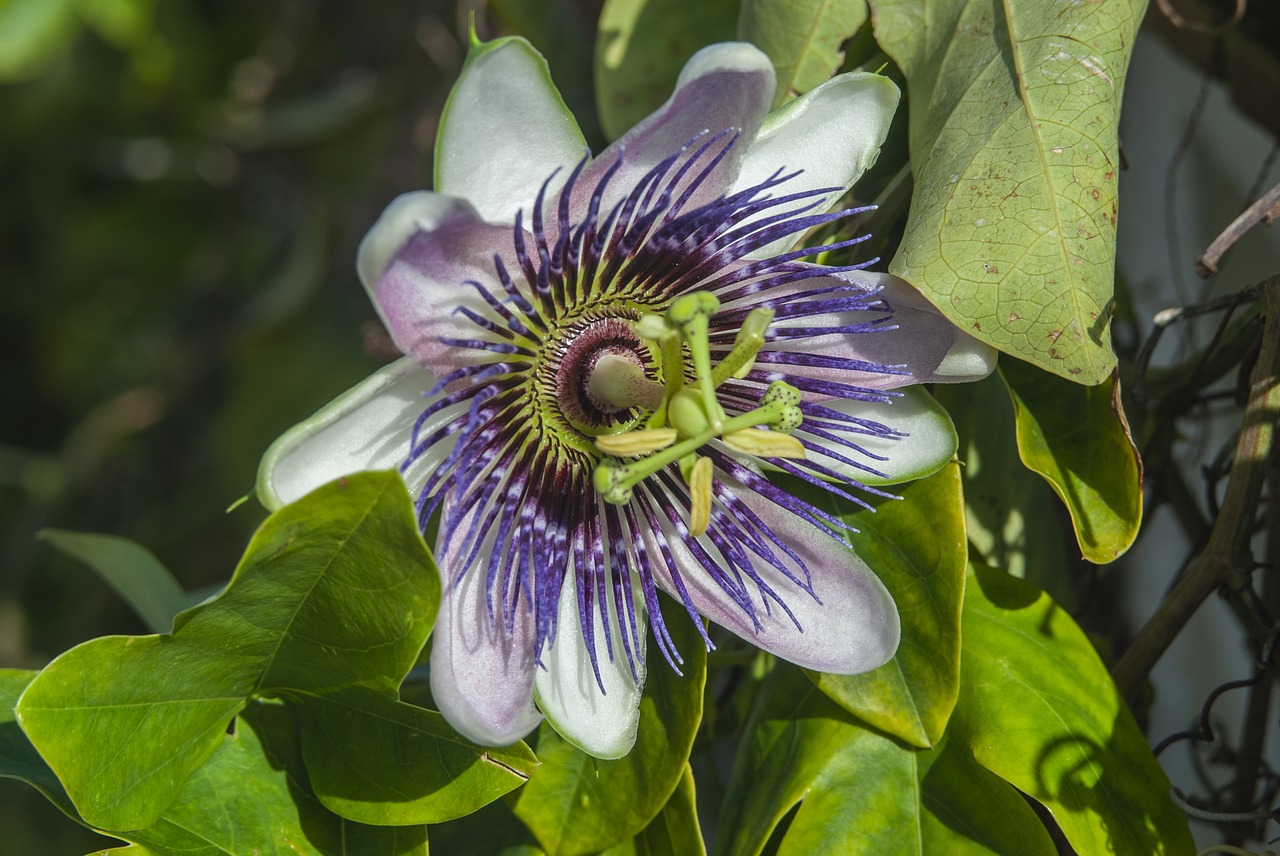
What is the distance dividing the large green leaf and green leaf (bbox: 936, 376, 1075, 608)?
0.22 metres

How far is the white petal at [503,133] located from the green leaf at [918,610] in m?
0.36

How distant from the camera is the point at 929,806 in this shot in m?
0.91

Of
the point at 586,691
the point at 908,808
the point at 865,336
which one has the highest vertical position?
the point at 865,336

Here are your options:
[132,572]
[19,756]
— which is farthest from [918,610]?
[132,572]

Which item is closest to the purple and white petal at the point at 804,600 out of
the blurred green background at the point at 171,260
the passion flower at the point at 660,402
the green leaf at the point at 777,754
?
the passion flower at the point at 660,402

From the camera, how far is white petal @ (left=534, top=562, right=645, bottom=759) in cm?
83

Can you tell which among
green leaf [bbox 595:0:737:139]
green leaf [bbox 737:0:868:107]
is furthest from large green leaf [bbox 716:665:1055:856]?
green leaf [bbox 595:0:737:139]

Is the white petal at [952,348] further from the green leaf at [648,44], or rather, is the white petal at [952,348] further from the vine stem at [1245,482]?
the green leaf at [648,44]

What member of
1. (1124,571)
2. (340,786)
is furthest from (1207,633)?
(340,786)

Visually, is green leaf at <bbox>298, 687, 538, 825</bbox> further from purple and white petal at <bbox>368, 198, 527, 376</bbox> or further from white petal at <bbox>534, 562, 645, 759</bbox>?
purple and white petal at <bbox>368, 198, 527, 376</bbox>

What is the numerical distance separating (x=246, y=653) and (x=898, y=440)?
50cm

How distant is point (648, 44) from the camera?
50.8 inches

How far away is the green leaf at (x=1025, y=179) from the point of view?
31.4 inches

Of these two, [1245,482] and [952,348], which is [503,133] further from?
[1245,482]
